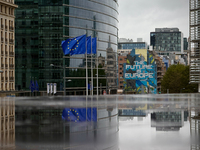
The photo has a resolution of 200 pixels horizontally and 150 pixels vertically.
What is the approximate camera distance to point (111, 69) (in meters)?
147

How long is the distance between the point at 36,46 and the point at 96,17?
26.0 meters

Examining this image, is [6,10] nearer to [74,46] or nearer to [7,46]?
[7,46]

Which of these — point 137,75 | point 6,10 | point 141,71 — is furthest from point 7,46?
point 141,71

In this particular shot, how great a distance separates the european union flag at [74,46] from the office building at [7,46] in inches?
2289

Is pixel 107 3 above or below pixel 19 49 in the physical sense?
above

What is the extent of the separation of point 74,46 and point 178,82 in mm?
90168

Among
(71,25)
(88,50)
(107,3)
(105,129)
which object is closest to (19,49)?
(71,25)

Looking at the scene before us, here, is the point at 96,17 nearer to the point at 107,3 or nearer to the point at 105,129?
the point at 107,3

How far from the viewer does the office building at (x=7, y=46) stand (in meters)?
98.8

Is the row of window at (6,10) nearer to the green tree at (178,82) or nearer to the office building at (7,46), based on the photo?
the office building at (7,46)

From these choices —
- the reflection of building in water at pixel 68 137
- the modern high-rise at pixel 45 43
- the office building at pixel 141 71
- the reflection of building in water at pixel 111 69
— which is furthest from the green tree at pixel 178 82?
the reflection of building in water at pixel 68 137

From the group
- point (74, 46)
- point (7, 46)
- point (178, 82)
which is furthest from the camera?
point (178, 82)

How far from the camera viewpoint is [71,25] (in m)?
122

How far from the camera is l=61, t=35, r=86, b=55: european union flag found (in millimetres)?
43156
